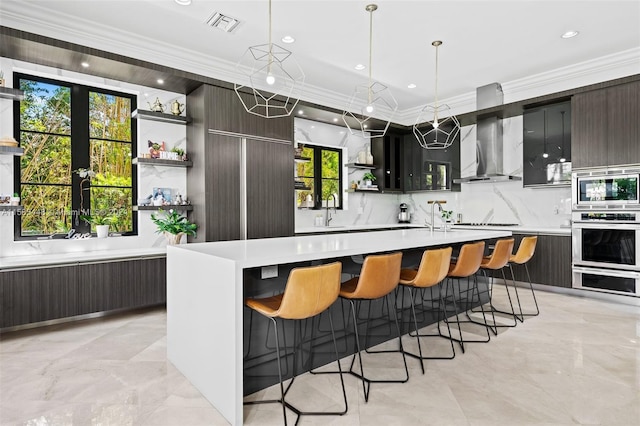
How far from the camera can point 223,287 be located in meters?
2.06

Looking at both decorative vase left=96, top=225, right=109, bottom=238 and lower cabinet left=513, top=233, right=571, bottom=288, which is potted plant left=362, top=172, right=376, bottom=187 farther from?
decorative vase left=96, top=225, right=109, bottom=238

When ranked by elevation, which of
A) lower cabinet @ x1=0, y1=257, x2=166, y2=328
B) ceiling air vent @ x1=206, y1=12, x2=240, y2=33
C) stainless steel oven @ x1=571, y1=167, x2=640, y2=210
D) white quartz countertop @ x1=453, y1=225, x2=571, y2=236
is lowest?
lower cabinet @ x1=0, y1=257, x2=166, y2=328

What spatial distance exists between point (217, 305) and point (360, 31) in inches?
126

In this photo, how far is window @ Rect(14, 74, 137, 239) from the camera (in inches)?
153

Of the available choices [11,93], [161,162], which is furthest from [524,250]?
[11,93]

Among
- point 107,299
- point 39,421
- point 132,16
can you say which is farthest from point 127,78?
point 39,421

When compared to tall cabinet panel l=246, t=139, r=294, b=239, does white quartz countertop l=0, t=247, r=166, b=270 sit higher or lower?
lower

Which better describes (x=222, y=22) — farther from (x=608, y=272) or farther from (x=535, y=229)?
(x=608, y=272)

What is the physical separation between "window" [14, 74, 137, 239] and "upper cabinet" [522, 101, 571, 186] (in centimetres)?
533

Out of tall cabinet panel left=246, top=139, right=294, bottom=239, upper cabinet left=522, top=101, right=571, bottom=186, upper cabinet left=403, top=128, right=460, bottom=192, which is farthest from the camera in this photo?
upper cabinet left=403, top=128, right=460, bottom=192

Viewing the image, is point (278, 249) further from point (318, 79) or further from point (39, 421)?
point (318, 79)

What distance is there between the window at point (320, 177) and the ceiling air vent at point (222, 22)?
8.13 ft

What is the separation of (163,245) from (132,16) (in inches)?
99.5

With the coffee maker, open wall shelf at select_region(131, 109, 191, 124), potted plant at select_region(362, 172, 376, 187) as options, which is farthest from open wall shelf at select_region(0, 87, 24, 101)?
the coffee maker
